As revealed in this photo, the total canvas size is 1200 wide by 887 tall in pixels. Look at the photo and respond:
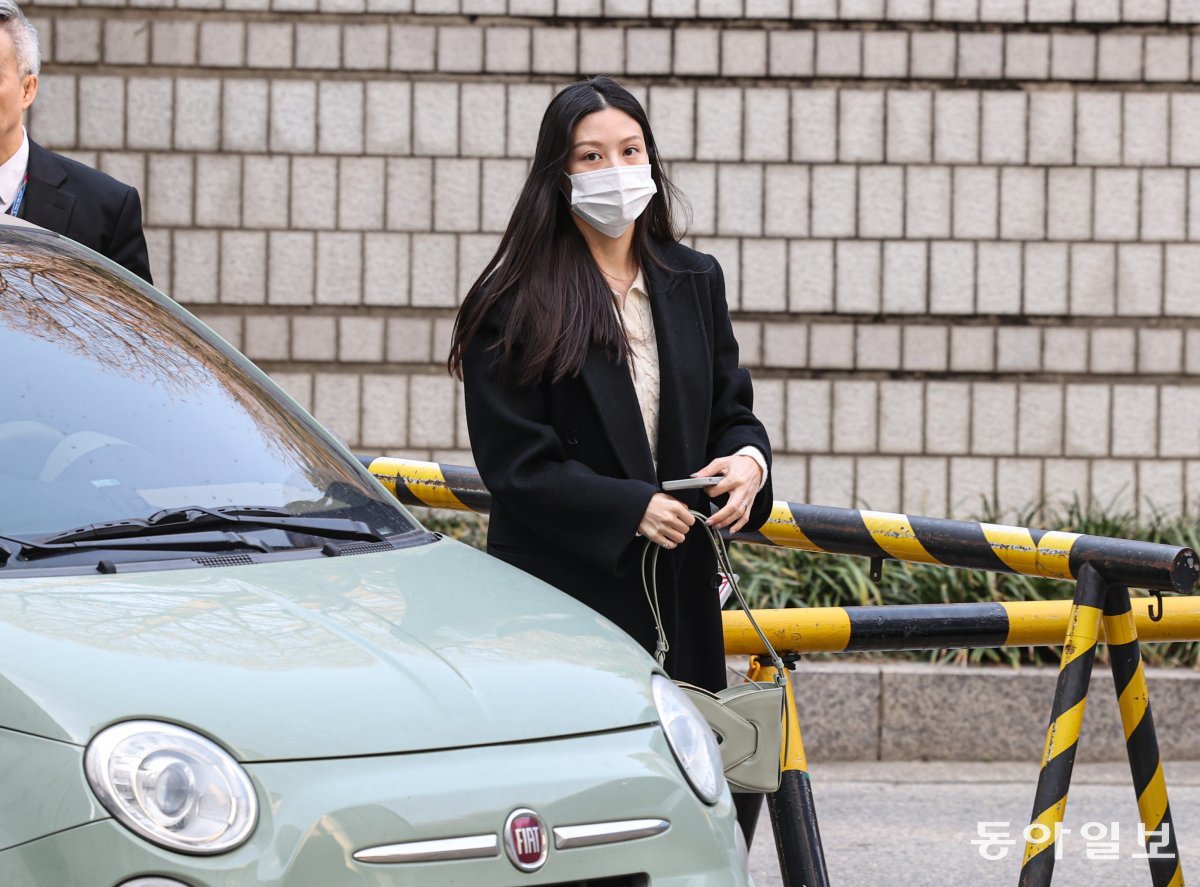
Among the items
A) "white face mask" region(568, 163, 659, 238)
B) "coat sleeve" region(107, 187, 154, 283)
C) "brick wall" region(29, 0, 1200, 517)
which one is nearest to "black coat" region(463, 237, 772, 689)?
"white face mask" region(568, 163, 659, 238)

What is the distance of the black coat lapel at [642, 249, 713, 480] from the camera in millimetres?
3605

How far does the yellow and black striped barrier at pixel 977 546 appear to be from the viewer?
385cm

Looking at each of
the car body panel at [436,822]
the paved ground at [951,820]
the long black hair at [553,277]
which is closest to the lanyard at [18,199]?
the long black hair at [553,277]

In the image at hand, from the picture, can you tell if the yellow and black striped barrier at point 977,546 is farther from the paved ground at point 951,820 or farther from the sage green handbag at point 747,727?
the paved ground at point 951,820

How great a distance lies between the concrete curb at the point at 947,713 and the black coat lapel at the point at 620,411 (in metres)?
3.32

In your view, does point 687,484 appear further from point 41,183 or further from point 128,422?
point 41,183

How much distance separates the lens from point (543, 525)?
11.5 ft

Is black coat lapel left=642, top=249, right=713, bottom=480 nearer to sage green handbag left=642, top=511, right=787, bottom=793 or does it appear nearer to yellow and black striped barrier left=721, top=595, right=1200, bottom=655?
sage green handbag left=642, top=511, right=787, bottom=793

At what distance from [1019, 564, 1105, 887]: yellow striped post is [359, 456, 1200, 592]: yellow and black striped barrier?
2.4 inches

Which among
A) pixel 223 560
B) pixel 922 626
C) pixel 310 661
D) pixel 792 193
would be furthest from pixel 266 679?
pixel 792 193

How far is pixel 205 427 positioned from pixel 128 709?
972mm

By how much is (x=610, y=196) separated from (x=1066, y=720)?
159 cm

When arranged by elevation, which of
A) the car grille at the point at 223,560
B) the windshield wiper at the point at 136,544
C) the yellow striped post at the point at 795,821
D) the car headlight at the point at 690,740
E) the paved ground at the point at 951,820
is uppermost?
the windshield wiper at the point at 136,544

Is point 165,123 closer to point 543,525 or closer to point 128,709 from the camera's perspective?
point 543,525
